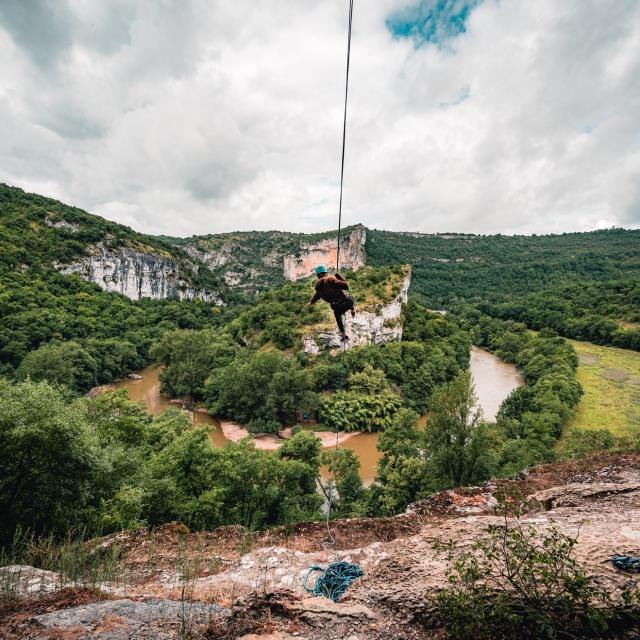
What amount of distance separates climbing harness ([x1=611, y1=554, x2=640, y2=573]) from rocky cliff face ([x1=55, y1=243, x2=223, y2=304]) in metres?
70.9

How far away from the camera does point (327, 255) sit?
347ft

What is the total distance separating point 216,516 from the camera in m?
11.9

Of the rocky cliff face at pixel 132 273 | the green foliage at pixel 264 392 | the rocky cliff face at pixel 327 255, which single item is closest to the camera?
the green foliage at pixel 264 392

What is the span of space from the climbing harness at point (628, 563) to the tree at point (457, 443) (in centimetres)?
1228

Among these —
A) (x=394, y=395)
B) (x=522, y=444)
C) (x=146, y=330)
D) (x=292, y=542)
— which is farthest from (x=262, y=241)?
(x=292, y=542)

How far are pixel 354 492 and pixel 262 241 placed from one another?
140222 mm

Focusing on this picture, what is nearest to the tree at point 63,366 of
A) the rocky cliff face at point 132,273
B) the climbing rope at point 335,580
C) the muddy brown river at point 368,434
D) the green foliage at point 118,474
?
the muddy brown river at point 368,434

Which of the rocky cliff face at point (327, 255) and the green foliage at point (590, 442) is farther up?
the rocky cliff face at point (327, 255)

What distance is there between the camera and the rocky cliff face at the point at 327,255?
4063 inches

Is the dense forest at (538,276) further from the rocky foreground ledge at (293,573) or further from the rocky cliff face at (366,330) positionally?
the rocky foreground ledge at (293,573)

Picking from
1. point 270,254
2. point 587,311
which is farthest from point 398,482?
point 270,254

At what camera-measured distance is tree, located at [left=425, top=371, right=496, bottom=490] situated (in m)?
15.0

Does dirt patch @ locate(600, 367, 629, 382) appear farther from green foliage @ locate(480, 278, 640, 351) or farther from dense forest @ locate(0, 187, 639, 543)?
green foliage @ locate(480, 278, 640, 351)

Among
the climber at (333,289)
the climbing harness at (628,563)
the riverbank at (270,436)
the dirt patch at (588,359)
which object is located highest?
the climber at (333,289)
